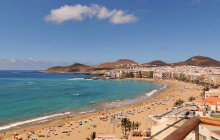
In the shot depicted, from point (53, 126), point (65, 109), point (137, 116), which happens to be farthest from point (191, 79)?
point (53, 126)

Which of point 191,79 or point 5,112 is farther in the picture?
point 191,79

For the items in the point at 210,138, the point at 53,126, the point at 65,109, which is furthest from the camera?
the point at 65,109

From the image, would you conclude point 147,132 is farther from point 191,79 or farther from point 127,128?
point 191,79

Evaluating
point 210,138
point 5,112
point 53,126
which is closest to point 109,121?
point 53,126

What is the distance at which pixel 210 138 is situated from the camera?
2703 mm

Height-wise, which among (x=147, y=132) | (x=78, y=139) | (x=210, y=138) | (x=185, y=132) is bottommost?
(x=78, y=139)

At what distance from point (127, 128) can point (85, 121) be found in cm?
760

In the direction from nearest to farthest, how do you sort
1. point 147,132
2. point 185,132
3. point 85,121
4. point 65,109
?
point 185,132 < point 147,132 < point 85,121 < point 65,109

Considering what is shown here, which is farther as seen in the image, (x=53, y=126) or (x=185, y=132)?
(x=53, y=126)

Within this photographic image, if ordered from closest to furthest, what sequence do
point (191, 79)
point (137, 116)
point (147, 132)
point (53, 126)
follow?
point (147, 132), point (53, 126), point (137, 116), point (191, 79)

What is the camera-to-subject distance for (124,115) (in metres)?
26.6

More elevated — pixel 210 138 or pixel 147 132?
pixel 210 138

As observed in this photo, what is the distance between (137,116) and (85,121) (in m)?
9.26

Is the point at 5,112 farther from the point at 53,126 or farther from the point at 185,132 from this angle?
the point at 185,132
